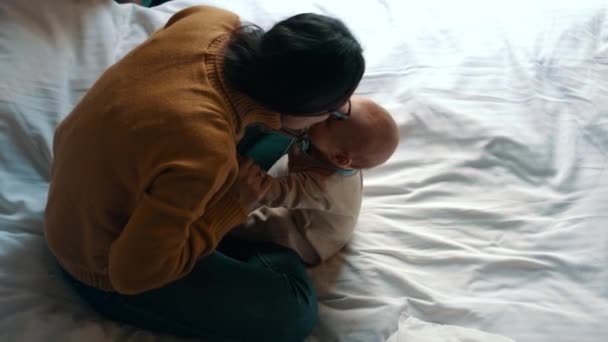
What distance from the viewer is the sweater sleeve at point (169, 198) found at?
682 mm

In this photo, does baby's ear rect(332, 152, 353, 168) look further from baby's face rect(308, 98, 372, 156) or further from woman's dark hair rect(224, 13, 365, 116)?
woman's dark hair rect(224, 13, 365, 116)

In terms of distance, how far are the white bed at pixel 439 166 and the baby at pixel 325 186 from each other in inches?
2.4

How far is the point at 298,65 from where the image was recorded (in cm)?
70

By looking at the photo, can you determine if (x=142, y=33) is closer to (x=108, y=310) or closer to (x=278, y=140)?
(x=278, y=140)

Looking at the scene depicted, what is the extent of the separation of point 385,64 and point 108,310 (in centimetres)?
80

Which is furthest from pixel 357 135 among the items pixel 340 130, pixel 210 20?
pixel 210 20

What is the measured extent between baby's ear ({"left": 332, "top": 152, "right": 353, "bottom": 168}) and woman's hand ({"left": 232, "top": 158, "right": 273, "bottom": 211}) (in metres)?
0.16

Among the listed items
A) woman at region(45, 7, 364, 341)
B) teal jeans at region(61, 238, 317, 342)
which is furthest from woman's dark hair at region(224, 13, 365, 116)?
teal jeans at region(61, 238, 317, 342)

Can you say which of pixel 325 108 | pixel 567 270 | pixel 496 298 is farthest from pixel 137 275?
pixel 567 270

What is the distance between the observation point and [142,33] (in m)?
1.31

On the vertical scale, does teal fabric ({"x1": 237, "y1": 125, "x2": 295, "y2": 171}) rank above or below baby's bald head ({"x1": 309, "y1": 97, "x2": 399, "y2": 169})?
below

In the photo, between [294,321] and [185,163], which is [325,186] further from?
[185,163]

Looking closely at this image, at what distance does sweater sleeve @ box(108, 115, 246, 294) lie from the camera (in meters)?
0.68

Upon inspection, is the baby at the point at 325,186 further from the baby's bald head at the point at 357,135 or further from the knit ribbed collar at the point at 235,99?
the knit ribbed collar at the point at 235,99
